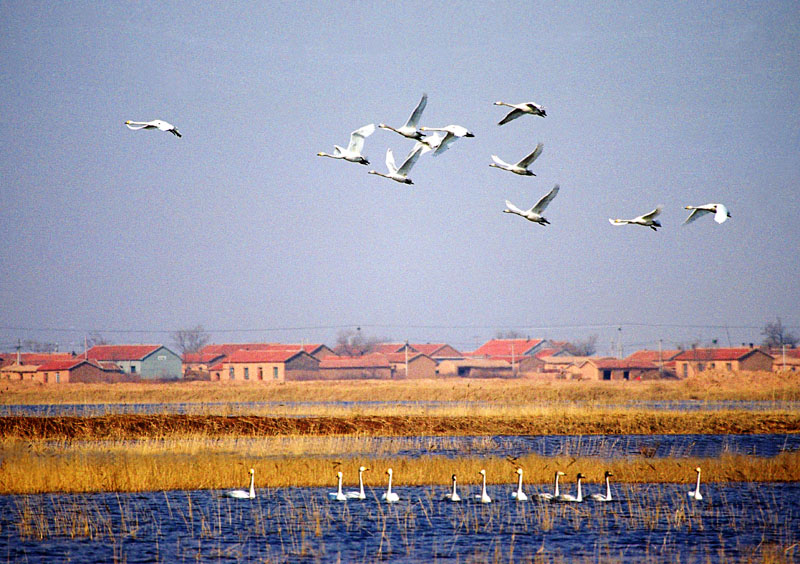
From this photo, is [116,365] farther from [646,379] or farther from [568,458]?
[568,458]

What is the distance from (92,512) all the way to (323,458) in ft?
27.2

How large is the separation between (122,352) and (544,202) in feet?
358

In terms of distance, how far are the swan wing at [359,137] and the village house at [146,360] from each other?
324ft

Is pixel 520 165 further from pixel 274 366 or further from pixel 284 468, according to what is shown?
pixel 274 366

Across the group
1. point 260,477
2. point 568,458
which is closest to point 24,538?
point 260,477

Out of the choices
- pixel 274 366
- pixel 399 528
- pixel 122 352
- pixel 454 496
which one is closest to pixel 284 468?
pixel 454 496

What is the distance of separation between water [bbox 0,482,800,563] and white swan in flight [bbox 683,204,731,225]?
20.0 feet

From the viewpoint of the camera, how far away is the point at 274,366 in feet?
382

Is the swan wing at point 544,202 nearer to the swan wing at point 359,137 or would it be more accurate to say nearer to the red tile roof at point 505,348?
the swan wing at point 359,137

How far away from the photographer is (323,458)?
93.2 ft

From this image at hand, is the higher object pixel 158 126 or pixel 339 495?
pixel 158 126

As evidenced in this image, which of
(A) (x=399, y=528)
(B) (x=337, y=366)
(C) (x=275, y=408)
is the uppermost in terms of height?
(B) (x=337, y=366)

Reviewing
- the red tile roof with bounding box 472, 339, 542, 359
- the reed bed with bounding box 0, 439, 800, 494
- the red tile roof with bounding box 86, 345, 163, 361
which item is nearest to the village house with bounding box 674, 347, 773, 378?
the red tile roof with bounding box 472, 339, 542, 359

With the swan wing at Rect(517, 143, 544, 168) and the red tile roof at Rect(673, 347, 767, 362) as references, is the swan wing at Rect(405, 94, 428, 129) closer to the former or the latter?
the swan wing at Rect(517, 143, 544, 168)
